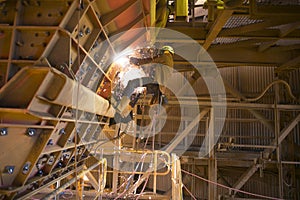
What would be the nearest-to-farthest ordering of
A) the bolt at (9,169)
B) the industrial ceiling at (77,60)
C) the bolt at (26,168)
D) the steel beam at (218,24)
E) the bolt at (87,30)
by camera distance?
the industrial ceiling at (77,60)
the bolt at (9,169)
the bolt at (26,168)
the bolt at (87,30)
the steel beam at (218,24)

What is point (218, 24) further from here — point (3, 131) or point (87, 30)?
point (3, 131)

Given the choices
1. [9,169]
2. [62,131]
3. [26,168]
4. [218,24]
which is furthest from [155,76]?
[9,169]

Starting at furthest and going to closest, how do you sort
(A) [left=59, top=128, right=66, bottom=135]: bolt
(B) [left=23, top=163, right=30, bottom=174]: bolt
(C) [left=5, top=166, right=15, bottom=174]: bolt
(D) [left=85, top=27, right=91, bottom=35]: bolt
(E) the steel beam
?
(E) the steel beam, (A) [left=59, top=128, right=66, bottom=135]: bolt, (D) [left=85, top=27, right=91, bottom=35]: bolt, (B) [left=23, top=163, right=30, bottom=174]: bolt, (C) [left=5, top=166, right=15, bottom=174]: bolt

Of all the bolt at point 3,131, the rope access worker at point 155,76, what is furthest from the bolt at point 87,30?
the bolt at point 3,131

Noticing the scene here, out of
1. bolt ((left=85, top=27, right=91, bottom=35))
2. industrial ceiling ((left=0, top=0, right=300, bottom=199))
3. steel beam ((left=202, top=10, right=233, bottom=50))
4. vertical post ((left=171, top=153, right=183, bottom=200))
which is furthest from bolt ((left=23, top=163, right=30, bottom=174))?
steel beam ((left=202, top=10, right=233, bottom=50))

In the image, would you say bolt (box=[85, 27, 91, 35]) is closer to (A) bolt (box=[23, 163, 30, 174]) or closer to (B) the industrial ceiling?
(B) the industrial ceiling

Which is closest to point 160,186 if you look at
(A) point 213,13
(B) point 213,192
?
(B) point 213,192

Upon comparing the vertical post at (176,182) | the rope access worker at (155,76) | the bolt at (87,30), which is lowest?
the vertical post at (176,182)

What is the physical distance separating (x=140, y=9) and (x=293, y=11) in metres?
2.81

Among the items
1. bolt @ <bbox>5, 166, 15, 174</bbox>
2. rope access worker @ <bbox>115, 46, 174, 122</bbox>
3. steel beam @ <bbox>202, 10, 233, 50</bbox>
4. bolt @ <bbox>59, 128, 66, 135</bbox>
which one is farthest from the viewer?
steel beam @ <bbox>202, 10, 233, 50</bbox>

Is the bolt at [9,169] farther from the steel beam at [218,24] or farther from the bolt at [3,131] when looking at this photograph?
the steel beam at [218,24]

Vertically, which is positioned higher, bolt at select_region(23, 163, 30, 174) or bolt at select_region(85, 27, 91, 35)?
bolt at select_region(85, 27, 91, 35)

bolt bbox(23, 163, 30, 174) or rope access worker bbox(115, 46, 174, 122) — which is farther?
rope access worker bbox(115, 46, 174, 122)

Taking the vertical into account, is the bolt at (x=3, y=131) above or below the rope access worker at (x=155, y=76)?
below
